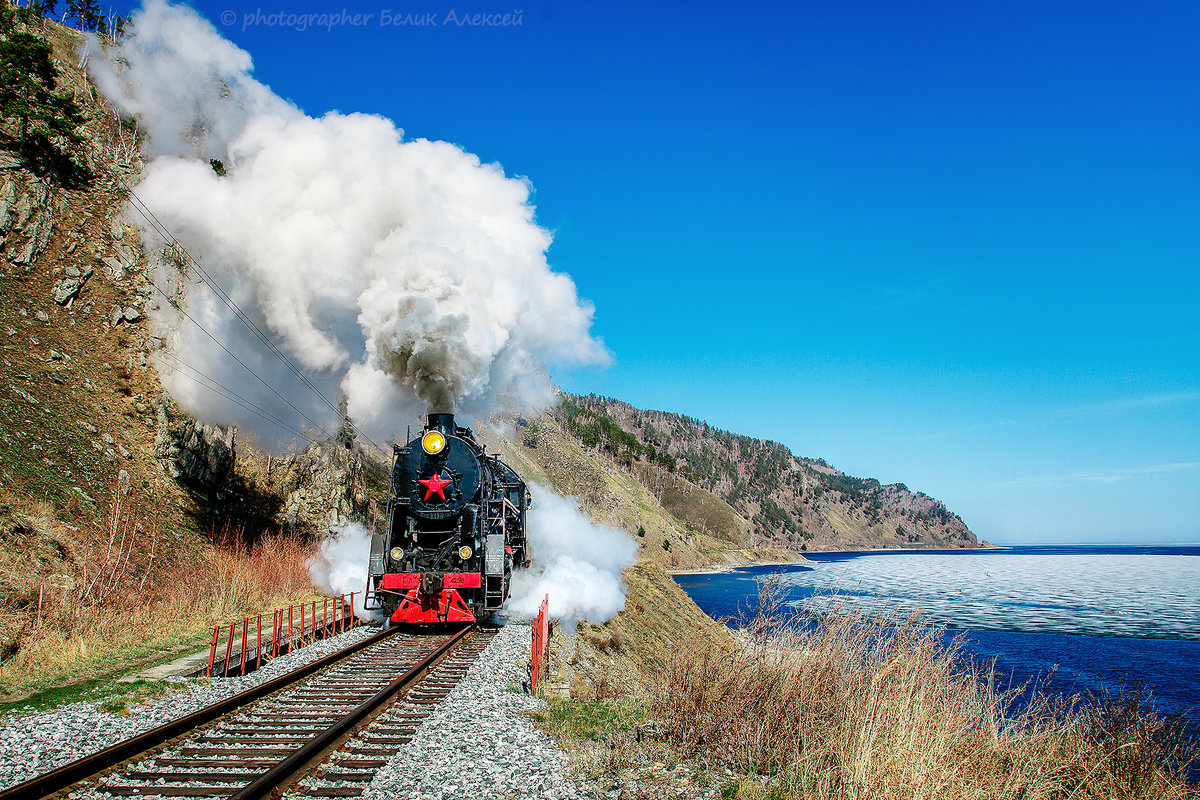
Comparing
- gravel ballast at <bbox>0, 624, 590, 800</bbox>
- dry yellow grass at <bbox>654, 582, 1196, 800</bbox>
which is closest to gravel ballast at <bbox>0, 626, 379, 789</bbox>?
gravel ballast at <bbox>0, 624, 590, 800</bbox>

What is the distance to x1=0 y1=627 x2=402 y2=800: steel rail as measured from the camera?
16.5ft

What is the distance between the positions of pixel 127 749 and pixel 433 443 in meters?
9.04

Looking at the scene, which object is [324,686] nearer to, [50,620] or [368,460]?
[50,620]

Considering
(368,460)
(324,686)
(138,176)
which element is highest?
(138,176)

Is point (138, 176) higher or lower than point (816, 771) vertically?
higher

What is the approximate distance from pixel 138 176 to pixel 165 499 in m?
25.5

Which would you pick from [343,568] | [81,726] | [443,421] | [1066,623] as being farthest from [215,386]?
[1066,623]

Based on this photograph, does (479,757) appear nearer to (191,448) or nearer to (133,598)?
(133,598)

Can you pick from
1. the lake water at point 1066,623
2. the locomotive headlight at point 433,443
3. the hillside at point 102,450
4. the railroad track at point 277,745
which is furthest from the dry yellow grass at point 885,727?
the locomotive headlight at point 433,443

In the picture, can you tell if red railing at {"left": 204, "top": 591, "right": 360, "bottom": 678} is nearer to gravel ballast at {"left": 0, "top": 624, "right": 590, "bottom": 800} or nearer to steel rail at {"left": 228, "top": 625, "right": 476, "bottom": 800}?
gravel ballast at {"left": 0, "top": 624, "right": 590, "bottom": 800}

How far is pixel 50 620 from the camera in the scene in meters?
11.1

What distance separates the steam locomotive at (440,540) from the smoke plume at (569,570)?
8.90 ft

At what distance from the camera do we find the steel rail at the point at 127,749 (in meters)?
5.04

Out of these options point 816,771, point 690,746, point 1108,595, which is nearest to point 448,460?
point 690,746
